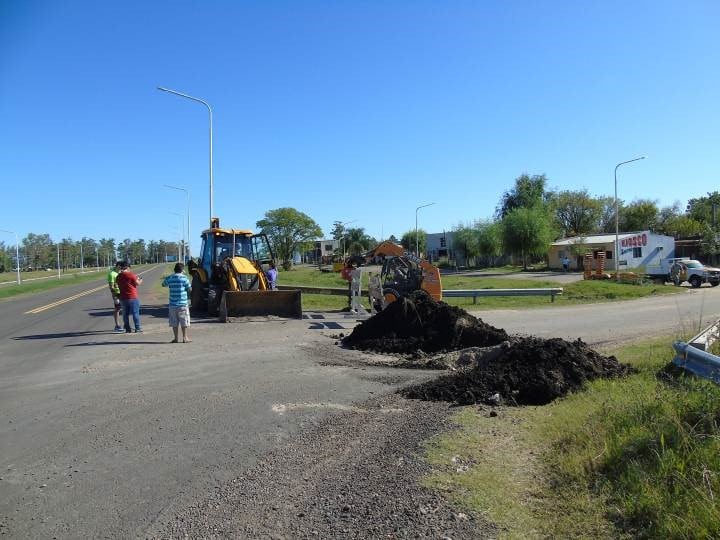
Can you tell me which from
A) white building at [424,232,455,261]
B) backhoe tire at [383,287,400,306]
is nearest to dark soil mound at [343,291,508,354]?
backhoe tire at [383,287,400,306]

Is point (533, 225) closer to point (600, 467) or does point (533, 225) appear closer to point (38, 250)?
point (600, 467)

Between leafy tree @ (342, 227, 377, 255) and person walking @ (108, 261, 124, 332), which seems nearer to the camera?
person walking @ (108, 261, 124, 332)

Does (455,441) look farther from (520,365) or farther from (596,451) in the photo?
(520,365)

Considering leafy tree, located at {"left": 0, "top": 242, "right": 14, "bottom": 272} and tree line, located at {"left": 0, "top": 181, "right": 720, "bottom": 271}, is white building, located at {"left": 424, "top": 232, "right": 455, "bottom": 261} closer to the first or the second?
tree line, located at {"left": 0, "top": 181, "right": 720, "bottom": 271}

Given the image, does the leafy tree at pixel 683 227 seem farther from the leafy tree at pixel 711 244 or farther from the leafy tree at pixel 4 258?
the leafy tree at pixel 4 258

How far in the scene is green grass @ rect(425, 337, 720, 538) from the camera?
12.3ft

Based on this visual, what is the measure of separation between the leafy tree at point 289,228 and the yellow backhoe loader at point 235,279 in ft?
240

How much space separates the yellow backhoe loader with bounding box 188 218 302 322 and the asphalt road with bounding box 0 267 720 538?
5.87 feet

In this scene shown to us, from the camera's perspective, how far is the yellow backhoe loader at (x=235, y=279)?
16859mm

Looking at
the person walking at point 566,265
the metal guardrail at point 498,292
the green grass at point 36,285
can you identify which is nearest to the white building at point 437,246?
the person walking at point 566,265

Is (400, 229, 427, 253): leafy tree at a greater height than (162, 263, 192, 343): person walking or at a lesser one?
greater

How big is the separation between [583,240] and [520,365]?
59625 mm

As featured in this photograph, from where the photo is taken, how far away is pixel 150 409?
7145mm

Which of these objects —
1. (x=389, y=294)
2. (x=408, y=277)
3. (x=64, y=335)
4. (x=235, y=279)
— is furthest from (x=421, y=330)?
(x=64, y=335)
